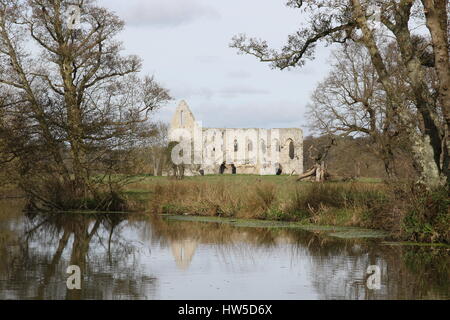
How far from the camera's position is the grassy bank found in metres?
14.5

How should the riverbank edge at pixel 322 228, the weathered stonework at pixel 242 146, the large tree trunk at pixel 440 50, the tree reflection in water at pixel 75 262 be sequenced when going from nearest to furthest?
the tree reflection in water at pixel 75 262 → the large tree trunk at pixel 440 50 → the riverbank edge at pixel 322 228 → the weathered stonework at pixel 242 146

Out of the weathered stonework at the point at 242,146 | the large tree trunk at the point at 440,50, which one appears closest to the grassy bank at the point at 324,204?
the large tree trunk at the point at 440,50

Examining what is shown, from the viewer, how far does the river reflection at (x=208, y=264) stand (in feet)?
30.6

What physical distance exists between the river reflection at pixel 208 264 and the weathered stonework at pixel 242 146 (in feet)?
152

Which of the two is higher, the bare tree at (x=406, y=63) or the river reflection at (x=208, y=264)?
the bare tree at (x=406, y=63)

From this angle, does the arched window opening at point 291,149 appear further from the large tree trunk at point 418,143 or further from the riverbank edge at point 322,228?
the large tree trunk at point 418,143

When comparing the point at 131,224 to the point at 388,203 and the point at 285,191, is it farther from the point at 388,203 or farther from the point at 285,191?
the point at 388,203

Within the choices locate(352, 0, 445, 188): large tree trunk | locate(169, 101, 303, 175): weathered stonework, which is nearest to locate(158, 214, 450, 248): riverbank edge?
locate(352, 0, 445, 188): large tree trunk

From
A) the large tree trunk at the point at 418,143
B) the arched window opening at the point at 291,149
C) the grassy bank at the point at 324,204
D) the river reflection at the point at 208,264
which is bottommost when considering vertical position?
the river reflection at the point at 208,264

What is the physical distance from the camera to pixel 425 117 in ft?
50.4

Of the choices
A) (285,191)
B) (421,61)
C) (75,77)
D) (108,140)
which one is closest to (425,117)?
(421,61)
